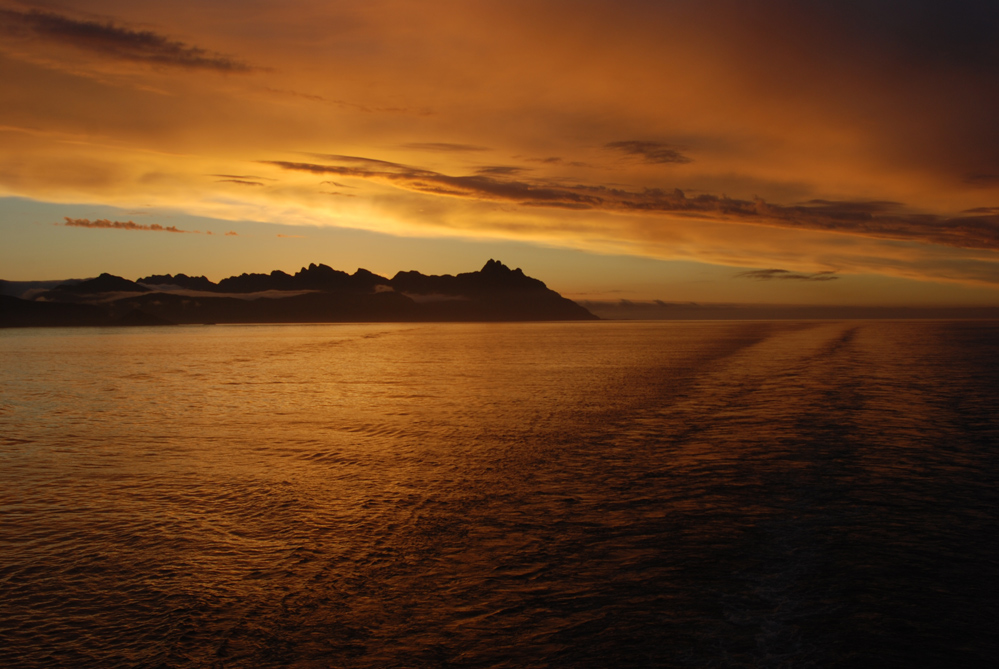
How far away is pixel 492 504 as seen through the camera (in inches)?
607

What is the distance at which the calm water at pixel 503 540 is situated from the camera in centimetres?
893

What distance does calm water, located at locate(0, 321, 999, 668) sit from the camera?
29.3 ft

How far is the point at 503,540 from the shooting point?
1291cm

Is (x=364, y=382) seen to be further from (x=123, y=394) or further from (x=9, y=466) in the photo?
(x=9, y=466)

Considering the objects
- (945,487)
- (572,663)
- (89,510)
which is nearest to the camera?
(572,663)

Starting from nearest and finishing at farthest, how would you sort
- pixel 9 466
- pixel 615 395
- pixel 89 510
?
pixel 89 510, pixel 9 466, pixel 615 395

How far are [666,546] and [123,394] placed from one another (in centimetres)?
3639

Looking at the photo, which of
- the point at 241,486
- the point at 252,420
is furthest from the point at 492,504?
the point at 252,420

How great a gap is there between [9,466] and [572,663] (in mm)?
19305

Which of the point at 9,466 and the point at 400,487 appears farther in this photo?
the point at 9,466

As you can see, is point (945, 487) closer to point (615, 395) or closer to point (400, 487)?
point (400, 487)

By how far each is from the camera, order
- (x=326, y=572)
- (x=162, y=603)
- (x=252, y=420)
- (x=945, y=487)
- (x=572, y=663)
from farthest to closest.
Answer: (x=252, y=420)
(x=945, y=487)
(x=326, y=572)
(x=162, y=603)
(x=572, y=663)

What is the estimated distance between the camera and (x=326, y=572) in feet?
37.0

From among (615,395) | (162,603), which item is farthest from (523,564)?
(615,395)
